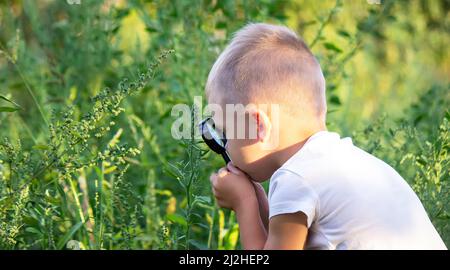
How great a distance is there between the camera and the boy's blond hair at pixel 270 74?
219 cm

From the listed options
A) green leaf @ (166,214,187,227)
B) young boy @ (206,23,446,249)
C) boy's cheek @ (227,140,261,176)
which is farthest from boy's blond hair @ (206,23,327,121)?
green leaf @ (166,214,187,227)

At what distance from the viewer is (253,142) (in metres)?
2.22

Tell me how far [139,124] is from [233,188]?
94cm

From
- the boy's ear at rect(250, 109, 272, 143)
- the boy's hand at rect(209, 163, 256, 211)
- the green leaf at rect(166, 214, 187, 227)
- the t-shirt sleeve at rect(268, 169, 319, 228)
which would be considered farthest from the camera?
the green leaf at rect(166, 214, 187, 227)

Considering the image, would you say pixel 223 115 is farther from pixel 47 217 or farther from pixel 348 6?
pixel 348 6

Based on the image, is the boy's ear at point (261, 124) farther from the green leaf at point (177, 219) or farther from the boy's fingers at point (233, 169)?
the green leaf at point (177, 219)

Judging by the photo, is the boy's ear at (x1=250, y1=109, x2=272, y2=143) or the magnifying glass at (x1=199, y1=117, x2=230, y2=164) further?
the magnifying glass at (x1=199, y1=117, x2=230, y2=164)

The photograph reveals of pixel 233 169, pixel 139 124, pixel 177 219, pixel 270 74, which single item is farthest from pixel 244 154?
pixel 139 124

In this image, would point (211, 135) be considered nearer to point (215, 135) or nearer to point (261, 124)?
point (215, 135)

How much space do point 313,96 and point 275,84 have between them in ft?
0.37

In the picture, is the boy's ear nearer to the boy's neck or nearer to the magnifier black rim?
the boy's neck

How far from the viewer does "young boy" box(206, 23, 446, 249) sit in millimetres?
2072

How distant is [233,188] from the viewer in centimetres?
229
